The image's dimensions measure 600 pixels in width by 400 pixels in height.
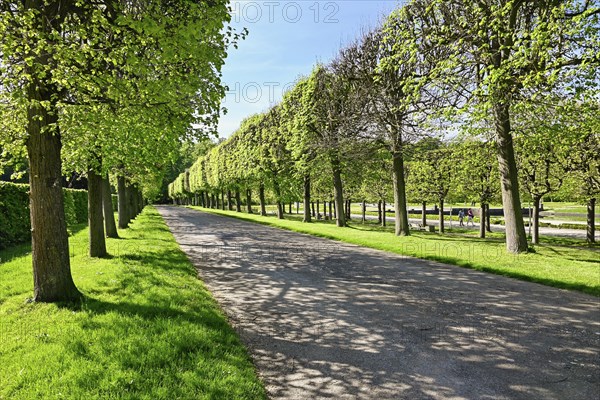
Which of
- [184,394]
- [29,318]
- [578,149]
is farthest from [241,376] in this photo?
[578,149]

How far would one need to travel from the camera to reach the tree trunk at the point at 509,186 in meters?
12.8

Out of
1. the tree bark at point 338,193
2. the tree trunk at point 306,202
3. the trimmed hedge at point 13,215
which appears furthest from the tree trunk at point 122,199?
the tree trunk at point 306,202

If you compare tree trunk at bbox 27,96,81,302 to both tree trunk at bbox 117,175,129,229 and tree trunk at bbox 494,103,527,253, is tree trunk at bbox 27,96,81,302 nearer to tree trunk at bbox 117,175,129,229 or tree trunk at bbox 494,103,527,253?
tree trunk at bbox 117,175,129,229

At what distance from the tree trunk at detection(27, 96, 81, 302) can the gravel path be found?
3373 millimetres

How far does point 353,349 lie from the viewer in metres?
5.26

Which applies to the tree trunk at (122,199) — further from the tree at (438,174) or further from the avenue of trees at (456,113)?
the tree at (438,174)

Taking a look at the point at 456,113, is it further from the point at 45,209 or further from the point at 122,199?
the point at 122,199

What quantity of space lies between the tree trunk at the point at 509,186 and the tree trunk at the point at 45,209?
1388cm

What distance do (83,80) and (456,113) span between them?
11.1 meters

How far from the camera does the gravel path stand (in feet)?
14.1

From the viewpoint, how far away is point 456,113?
11.8 metres

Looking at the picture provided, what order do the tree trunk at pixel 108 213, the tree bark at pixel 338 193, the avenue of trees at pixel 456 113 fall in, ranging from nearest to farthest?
1. the avenue of trees at pixel 456 113
2. the tree trunk at pixel 108 213
3. the tree bark at pixel 338 193

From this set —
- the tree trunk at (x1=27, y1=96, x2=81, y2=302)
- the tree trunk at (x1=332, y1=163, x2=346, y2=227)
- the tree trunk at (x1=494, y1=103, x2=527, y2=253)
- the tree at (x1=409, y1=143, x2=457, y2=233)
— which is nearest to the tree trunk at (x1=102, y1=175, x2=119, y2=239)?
the tree trunk at (x1=27, y1=96, x2=81, y2=302)

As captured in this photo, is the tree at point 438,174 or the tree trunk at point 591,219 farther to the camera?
the tree at point 438,174
